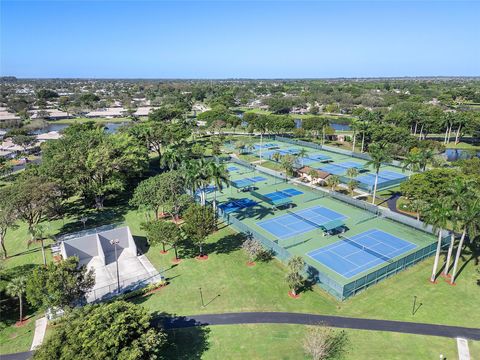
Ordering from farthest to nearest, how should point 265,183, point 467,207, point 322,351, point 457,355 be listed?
point 265,183 → point 467,207 → point 457,355 → point 322,351

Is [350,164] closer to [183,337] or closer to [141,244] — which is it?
[141,244]

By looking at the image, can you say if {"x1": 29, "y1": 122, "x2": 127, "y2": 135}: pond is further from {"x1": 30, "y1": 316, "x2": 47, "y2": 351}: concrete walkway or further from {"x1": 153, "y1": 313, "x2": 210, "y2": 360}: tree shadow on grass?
{"x1": 153, "y1": 313, "x2": 210, "y2": 360}: tree shadow on grass

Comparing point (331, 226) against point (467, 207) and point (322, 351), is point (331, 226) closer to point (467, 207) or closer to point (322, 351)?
point (467, 207)

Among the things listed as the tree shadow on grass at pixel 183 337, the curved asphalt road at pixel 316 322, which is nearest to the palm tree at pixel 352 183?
the curved asphalt road at pixel 316 322

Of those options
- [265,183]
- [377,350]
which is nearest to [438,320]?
[377,350]

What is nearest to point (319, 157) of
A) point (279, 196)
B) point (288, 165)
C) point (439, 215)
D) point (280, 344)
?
point (288, 165)

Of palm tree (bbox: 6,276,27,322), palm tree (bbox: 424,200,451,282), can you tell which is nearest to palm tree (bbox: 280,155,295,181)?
palm tree (bbox: 424,200,451,282)
